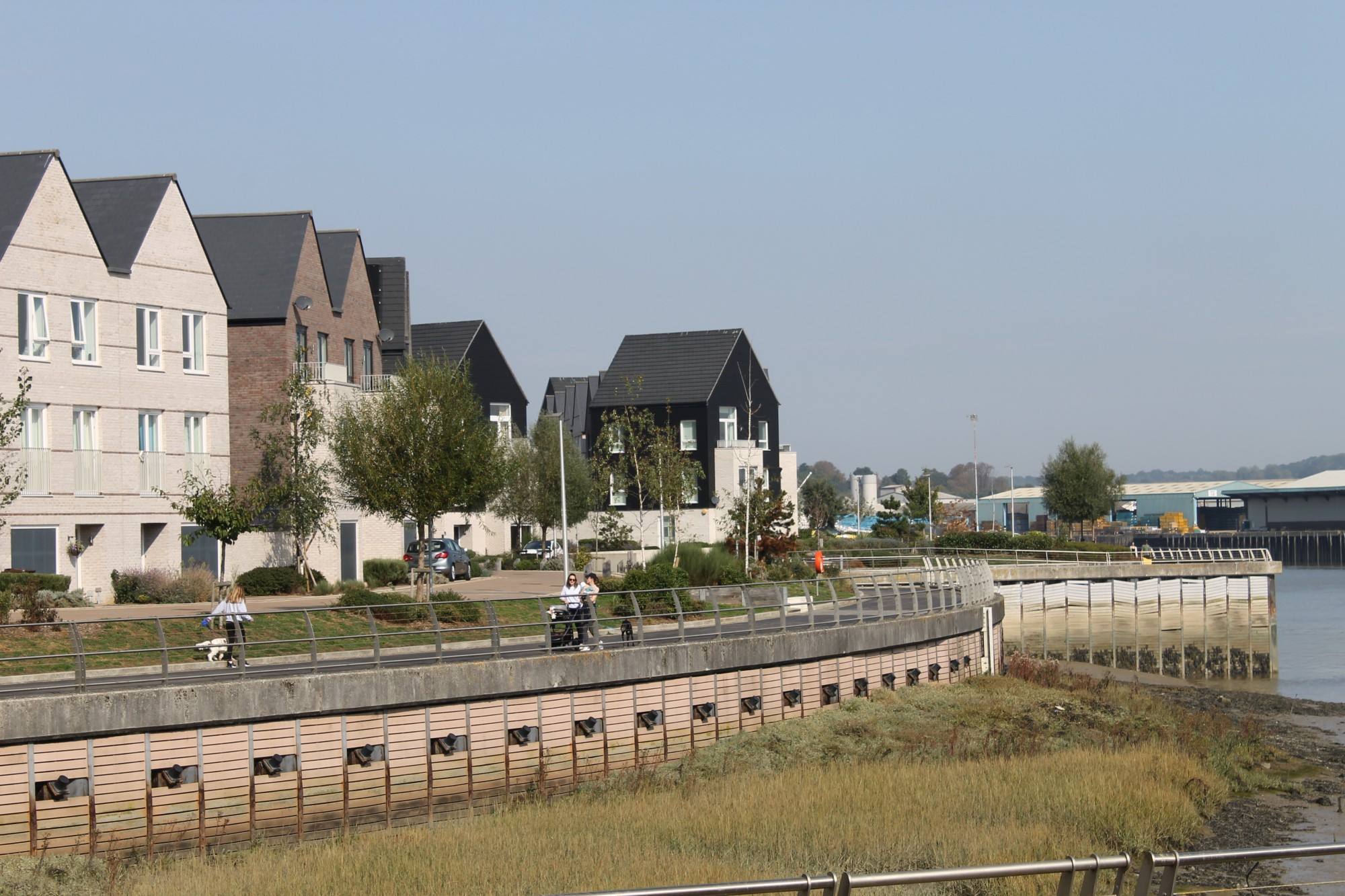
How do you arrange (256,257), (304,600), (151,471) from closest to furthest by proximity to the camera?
1. (304,600)
2. (151,471)
3. (256,257)

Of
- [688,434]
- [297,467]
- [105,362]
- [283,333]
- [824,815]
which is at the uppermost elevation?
[283,333]

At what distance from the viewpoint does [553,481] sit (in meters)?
66.6

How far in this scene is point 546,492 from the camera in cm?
6650

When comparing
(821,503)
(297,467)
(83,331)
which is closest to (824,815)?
(83,331)

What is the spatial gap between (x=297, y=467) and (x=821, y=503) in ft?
286

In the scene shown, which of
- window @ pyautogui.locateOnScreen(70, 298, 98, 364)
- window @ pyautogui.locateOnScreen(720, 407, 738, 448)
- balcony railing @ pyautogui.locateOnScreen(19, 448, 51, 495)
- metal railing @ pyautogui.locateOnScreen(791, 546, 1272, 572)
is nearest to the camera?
balcony railing @ pyautogui.locateOnScreen(19, 448, 51, 495)

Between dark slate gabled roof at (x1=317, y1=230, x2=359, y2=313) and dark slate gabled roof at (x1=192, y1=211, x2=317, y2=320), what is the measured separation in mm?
1851

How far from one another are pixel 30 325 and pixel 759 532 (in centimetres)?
2596

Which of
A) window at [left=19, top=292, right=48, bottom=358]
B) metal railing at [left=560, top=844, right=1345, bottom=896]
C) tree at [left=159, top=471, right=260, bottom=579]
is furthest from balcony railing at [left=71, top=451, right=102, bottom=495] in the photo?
metal railing at [left=560, top=844, right=1345, bottom=896]

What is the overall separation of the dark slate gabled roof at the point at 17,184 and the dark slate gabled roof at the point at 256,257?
9595 mm

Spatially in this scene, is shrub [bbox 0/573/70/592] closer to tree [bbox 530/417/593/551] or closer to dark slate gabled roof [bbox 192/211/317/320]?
dark slate gabled roof [bbox 192/211/317/320]

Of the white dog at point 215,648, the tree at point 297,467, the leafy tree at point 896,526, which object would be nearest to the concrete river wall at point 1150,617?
the leafy tree at point 896,526

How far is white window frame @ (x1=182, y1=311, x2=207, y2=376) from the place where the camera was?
42.8 meters

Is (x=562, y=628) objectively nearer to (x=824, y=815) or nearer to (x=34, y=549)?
(x=824, y=815)
